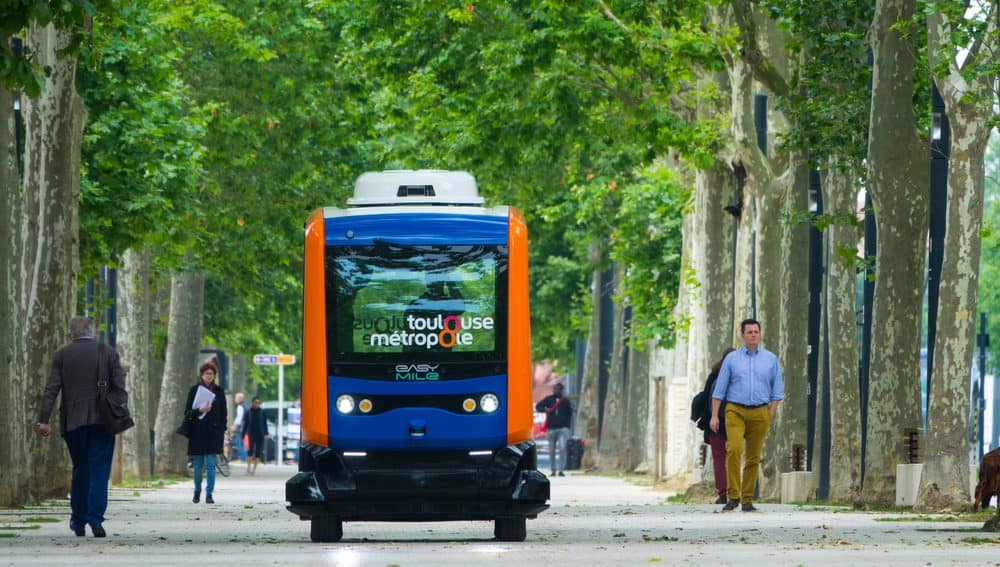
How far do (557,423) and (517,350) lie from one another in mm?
35827

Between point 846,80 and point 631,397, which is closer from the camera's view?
point 846,80

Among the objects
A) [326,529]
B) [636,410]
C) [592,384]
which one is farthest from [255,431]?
[326,529]

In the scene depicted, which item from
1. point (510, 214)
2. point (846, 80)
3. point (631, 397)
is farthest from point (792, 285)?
point (631, 397)

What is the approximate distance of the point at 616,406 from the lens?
58875 mm

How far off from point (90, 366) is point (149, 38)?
16.1 metres

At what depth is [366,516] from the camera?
18266mm

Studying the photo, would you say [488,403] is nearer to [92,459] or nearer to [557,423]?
[92,459]

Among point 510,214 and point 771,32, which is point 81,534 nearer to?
point 510,214

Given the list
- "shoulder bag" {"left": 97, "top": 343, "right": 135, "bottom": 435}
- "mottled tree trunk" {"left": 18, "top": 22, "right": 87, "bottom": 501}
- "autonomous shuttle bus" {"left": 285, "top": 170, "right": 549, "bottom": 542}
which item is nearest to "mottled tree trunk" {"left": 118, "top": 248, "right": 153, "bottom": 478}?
"mottled tree trunk" {"left": 18, "top": 22, "right": 87, "bottom": 501}

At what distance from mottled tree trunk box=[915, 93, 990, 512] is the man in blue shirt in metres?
1.69

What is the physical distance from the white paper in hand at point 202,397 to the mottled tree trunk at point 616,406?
27.7 metres

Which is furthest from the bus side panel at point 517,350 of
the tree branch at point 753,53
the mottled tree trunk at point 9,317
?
the tree branch at point 753,53

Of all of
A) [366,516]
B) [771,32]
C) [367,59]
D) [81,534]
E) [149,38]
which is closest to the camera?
[366,516]

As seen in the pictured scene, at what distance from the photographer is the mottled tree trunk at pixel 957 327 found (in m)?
22.9
